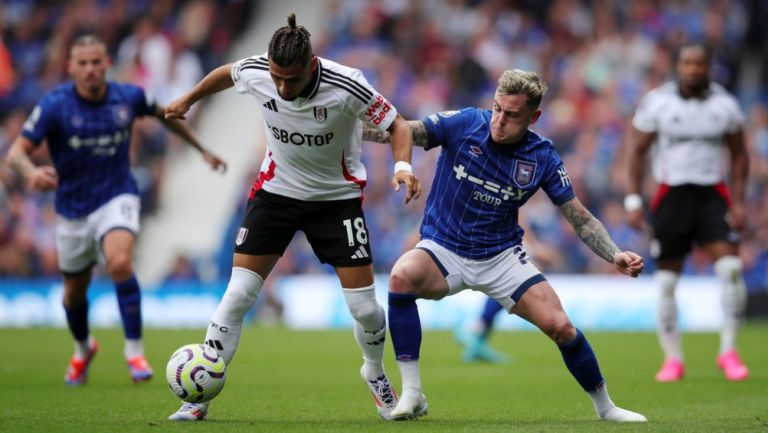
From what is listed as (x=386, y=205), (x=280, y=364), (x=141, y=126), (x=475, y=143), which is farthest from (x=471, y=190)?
(x=141, y=126)

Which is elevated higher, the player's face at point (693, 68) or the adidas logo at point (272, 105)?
the adidas logo at point (272, 105)

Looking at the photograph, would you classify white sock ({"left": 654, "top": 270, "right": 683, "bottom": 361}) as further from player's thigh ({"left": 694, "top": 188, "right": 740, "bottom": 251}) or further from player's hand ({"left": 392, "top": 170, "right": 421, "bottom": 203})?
player's hand ({"left": 392, "top": 170, "right": 421, "bottom": 203})

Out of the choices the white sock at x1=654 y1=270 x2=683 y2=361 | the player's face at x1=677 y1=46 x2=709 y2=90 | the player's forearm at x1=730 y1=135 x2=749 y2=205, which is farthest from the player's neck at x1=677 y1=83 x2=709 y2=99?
the white sock at x1=654 y1=270 x2=683 y2=361

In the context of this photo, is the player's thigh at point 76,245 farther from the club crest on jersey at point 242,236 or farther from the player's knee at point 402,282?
the player's knee at point 402,282

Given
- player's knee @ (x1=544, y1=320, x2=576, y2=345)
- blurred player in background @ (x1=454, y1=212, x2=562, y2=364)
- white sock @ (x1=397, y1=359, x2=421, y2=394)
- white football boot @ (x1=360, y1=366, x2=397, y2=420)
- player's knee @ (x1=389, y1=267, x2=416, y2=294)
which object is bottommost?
blurred player in background @ (x1=454, y1=212, x2=562, y2=364)

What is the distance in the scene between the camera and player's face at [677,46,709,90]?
1129 centimetres

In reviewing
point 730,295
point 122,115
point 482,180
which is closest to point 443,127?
point 482,180

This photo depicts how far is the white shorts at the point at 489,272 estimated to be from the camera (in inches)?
308

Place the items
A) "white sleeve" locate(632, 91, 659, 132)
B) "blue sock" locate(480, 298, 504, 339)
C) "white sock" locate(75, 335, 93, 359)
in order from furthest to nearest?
"blue sock" locate(480, 298, 504, 339) → "white sleeve" locate(632, 91, 659, 132) → "white sock" locate(75, 335, 93, 359)

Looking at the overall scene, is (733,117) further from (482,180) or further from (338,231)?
(338,231)

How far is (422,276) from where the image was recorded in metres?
7.78

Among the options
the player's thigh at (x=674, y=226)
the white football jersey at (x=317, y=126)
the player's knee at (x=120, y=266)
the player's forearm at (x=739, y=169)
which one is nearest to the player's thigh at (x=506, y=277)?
the white football jersey at (x=317, y=126)

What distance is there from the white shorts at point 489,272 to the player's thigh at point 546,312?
68 millimetres

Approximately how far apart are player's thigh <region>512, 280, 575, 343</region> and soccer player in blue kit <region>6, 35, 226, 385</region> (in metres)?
3.90
